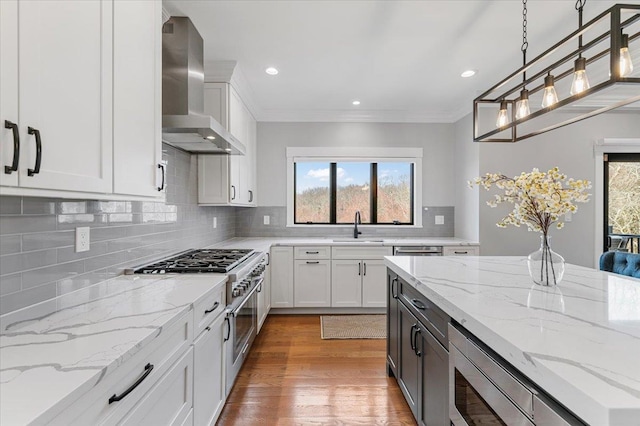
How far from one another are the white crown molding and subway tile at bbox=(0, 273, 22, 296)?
347 cm

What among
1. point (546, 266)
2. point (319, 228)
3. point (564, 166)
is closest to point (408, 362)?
point (546, 266)

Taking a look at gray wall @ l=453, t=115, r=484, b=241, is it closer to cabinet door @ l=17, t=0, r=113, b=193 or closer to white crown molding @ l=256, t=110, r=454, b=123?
white crown molding @ l=256, t=110, r=454, b=123

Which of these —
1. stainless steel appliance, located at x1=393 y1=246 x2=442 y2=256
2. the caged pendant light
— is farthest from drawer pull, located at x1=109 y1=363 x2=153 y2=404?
A: stainless steel appliance, located at x1=393 y1=246 x2=442 y2=256

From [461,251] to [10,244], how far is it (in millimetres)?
3877

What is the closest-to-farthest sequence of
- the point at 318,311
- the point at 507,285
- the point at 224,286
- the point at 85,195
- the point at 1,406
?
the point at 1,406
the point at 85,195
the point at 507,285
the point at 224,286
the point at 318,311

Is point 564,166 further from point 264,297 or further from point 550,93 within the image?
point 264,297

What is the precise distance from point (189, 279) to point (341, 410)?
130 cm

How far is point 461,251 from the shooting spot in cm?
379

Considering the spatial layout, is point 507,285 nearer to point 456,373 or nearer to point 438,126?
point 456,373

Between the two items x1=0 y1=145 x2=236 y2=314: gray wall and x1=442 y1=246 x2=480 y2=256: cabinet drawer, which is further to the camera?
x1=442 y1=246 x2=480 y2=256: cabinet drawer

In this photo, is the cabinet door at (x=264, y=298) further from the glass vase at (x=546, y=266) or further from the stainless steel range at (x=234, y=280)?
the glass vase at (x=546, y=266)

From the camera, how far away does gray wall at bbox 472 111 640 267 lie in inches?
149

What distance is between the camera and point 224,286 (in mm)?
1925

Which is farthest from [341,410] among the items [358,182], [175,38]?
[358,182]
